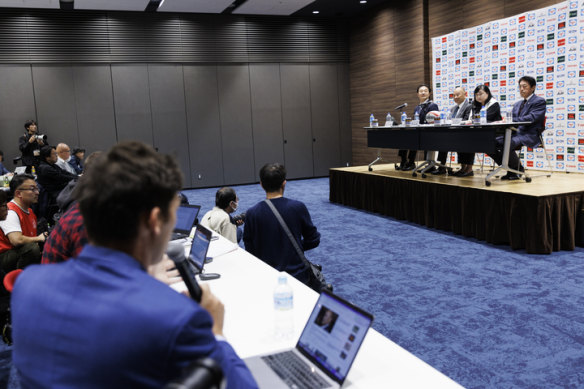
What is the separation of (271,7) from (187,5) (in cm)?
173

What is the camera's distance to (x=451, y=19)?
8.57m

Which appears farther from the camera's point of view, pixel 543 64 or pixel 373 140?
pixel 373 140

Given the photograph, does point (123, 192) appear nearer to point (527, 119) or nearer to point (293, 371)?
point (293, 371)

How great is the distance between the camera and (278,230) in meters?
2.77

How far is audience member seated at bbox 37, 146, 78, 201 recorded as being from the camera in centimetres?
582

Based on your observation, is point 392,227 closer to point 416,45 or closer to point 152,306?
point 416,45

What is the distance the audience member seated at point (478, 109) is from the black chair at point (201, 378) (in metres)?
6.08

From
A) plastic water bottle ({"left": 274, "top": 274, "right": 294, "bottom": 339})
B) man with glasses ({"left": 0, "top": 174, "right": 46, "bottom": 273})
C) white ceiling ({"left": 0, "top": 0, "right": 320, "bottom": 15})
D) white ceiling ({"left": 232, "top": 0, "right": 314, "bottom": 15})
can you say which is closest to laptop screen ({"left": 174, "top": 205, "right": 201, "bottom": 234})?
man with glasses ({"left": 0, "top": 174, "right": 46, "bottom": 273})

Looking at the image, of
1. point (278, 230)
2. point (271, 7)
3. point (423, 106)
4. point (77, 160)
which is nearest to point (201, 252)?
point (278, 230)

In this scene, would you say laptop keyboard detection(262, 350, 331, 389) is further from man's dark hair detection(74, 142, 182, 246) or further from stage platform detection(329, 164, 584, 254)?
stage platform detection(329, 164, 584, 254)

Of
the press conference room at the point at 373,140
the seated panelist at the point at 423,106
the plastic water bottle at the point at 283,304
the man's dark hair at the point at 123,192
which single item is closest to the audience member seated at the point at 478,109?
the press conference room at the point at 373,140

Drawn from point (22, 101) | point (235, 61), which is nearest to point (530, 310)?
point (235, 61)

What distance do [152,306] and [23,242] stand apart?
3.23 metres

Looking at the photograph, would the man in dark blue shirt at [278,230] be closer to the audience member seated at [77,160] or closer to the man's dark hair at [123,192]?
the man's dark hair at [123,192]
